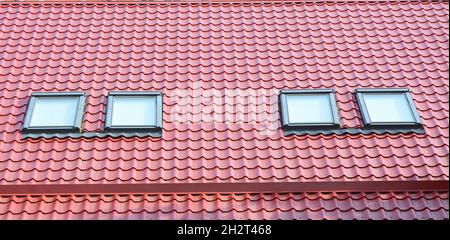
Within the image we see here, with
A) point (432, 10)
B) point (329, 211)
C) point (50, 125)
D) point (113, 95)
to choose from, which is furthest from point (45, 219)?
point (432, 10)

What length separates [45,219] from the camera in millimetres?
5473

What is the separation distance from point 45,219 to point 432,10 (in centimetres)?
580

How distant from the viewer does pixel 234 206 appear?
565 cm

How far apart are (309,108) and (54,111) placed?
2.64m

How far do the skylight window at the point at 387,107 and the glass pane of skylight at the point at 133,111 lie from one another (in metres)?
2.19

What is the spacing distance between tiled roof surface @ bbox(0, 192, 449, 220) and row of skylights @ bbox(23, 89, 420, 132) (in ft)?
3.23

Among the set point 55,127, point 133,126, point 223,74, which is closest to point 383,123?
point 223,74

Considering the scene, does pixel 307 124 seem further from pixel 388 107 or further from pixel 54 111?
pixel 54 111

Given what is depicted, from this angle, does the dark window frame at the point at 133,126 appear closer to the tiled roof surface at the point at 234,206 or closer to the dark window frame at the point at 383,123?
the tiled roof surface at the point at 234,206

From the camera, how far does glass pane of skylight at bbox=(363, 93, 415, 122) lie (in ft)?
21.8

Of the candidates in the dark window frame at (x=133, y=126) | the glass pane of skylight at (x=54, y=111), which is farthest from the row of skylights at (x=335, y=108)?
the glass pane of skylight at (x=54, y=111)

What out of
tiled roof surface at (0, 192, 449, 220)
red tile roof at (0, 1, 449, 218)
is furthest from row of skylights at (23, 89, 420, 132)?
tiled roof surface at (0, 192, 449, 220)

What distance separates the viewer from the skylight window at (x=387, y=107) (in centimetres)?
659
